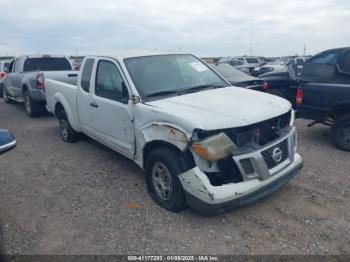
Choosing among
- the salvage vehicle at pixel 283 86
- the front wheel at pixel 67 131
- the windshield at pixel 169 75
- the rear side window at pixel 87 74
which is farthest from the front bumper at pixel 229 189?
the salvage vehicle at pixel 283 86

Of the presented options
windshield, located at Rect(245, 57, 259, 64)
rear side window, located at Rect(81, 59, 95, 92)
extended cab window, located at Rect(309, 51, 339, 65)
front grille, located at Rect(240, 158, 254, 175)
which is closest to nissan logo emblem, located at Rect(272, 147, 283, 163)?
front grille, located at Rect(240, 158, 254, 175)

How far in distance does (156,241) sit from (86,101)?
2.82 m

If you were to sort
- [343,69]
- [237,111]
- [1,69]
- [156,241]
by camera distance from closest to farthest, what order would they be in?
1. [156,241]
2. [237,111]
3. [343,69]
4. [1,69]

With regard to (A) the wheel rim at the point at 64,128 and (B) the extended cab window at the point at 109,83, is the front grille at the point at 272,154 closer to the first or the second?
(B) the extended cab window at the point at 109,83

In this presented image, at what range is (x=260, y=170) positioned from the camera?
3.27m

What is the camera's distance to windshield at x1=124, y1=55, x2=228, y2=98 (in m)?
4.09

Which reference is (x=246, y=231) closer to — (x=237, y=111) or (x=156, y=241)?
(x=156, y=241)

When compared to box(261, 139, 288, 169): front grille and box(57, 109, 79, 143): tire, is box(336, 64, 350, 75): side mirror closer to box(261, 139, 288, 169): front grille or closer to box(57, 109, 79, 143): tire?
box(261, 139, 288, 169): front grille

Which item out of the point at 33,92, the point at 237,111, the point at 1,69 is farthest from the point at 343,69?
the point at 1,69

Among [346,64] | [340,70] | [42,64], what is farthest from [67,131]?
[346,64]

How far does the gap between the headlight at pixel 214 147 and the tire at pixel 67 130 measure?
394 cm

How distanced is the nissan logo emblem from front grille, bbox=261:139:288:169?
1 cm

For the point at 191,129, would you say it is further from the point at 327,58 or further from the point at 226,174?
the point at 327,58

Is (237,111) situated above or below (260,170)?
above
